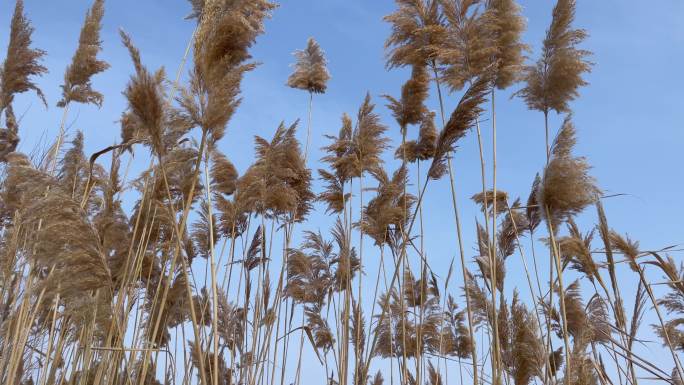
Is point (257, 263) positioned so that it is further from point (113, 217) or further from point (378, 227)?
point (113, 217)

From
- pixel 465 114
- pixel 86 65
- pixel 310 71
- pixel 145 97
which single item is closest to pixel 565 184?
pixel 465 114

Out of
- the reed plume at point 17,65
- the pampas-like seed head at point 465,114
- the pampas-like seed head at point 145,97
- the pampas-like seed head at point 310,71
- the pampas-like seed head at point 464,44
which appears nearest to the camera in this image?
the pampas-like seed head at point 145,97

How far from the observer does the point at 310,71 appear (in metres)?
6.78

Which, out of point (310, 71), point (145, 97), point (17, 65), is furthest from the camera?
point (310, 71)

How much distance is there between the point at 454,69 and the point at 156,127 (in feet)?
8.29

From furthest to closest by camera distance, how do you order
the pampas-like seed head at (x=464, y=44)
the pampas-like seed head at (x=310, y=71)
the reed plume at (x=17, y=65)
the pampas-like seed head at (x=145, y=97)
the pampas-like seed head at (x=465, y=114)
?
the pampas-like seed head at (x=310, y=71) < the reed plume at (x=17, y=65) < the pampas-like seed head at (x=464, y=44) < the pampas-like seed head at (x=465, y=114) < the pampas-like seed head at (x=145, y=97)

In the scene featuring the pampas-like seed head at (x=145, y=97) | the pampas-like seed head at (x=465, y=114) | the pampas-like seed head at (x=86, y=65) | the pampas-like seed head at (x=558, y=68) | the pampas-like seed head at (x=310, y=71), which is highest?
the pampas-like seed head at (x=310, y=71)

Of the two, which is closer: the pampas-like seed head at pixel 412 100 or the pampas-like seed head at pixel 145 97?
the pampas-like seed head at pixel 145 97

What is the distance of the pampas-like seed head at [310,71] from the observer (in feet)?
22.2

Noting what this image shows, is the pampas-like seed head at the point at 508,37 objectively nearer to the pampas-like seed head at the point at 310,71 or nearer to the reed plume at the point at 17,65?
the pampas-like seed head at the point at 310,71

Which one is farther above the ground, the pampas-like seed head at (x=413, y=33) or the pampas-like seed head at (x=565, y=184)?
the pampas-like seed head at (x=413, y=33)

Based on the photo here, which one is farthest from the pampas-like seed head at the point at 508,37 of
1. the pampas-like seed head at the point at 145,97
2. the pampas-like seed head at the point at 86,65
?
the pampas-like seed head at the point at 86,65

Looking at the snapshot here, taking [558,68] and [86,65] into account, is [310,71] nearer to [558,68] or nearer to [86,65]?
[86,65]

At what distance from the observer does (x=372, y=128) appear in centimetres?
572
